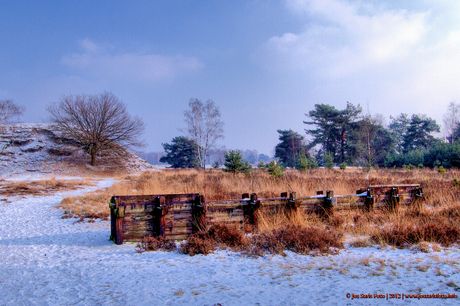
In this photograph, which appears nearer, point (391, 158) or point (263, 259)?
point (263, 259)

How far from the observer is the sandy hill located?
23031 mm

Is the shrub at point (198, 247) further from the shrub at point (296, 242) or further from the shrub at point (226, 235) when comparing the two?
the shrub at point (296, 242)

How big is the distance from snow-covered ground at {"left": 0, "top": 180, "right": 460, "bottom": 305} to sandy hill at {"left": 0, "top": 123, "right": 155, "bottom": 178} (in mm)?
21850

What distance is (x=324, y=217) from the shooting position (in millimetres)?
5801

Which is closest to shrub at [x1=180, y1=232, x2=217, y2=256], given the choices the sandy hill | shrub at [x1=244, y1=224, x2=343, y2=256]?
shrub at [x1=244, y1=224, x2=343, y2=256]

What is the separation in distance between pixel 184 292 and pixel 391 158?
28.3 m

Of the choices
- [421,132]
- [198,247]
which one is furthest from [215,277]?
[421,132]

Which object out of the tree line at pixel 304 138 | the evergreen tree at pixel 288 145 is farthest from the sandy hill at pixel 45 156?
the evergreen tree at pixel 288 145

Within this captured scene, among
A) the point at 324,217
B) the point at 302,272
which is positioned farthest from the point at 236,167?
the point at 302,272

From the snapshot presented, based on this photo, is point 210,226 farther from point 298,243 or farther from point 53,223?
point 53,223

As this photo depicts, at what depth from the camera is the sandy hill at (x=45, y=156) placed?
23.0m

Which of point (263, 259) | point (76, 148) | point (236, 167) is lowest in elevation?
point (263, 259)

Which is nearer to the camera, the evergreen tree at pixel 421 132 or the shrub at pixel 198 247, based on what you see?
the shrub at pixel 198 247

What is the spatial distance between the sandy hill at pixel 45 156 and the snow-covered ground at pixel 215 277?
21850 mm
